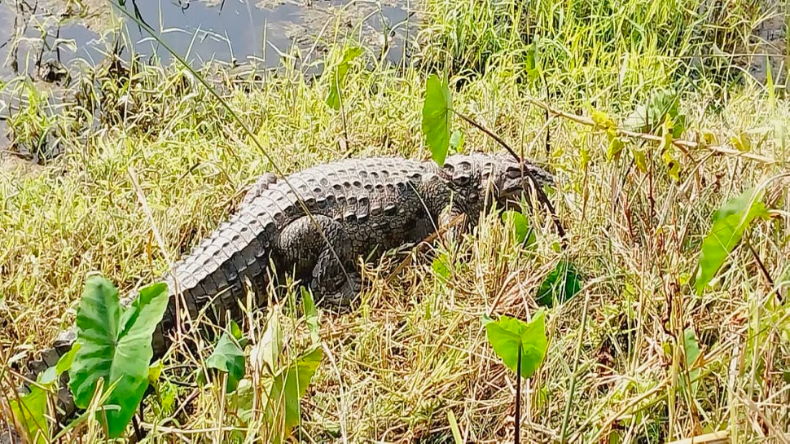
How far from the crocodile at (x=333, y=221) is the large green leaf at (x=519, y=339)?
1.07 m

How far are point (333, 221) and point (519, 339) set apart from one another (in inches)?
58.7

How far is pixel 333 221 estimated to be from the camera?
2.91 meters

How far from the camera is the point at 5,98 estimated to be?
3.85m

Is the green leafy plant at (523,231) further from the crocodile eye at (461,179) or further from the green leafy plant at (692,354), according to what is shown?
the green leafy plant at (692,354)

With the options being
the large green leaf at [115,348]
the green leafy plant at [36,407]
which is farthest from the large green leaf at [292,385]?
the green leafy plant at [36,407]

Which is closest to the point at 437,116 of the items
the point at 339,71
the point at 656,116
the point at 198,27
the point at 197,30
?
the point at 656,116

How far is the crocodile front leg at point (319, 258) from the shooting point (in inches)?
110

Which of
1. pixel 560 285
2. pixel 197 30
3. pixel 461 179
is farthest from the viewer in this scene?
pixel 197 30

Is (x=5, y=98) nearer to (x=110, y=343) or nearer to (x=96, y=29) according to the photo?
(x=96, y=29)

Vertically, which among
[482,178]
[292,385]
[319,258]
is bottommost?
[319,258]

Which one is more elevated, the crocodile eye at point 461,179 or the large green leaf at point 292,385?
the large green leaf at point 292,385

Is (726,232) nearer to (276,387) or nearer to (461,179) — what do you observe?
(276,387)

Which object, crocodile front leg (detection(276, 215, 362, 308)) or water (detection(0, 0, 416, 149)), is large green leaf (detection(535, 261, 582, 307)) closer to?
crocodile front leg (detection(276, 215, 362, 308))

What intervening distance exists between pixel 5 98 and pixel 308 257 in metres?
1.98
